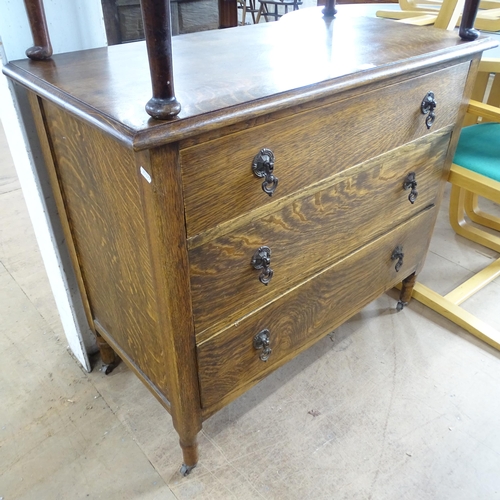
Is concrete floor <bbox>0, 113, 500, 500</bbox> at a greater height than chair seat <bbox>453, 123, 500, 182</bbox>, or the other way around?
chair seat <bbox>453, 123, 500, 182</bbox>

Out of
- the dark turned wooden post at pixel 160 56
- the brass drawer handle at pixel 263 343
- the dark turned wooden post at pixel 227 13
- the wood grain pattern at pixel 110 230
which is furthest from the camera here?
the dark turned wooden post at pixel 227 13

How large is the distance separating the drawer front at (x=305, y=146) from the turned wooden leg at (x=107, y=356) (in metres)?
0.68

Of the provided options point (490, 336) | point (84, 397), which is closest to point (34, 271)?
point (84, 397)

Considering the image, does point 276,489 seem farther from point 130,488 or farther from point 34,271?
point 34,271

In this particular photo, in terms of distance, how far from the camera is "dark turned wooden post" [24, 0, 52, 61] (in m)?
0.91

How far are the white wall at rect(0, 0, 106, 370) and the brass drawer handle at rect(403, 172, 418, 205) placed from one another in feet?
2.72

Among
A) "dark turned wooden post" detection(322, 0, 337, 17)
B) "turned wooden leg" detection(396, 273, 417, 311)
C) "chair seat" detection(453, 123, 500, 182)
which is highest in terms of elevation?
"dark turned wooden post" detection(322, 0, 337, 17)

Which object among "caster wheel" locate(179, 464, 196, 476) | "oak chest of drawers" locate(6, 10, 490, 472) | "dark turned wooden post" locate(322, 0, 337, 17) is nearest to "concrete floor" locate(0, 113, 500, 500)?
"caster wheel" locate(179, 464, 196, 476)

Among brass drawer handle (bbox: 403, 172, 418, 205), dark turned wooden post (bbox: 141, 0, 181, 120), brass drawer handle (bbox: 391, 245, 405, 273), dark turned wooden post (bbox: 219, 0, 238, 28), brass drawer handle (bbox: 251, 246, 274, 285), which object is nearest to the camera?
dark turned wooden post (bbox: 141, 0, 181, 120)

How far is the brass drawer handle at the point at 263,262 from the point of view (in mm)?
935

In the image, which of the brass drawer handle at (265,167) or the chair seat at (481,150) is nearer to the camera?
the brass drawer handle at (265,167)

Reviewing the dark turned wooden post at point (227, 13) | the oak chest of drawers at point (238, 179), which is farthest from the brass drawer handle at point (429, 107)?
the dark turned wooden post at point (227, 13)

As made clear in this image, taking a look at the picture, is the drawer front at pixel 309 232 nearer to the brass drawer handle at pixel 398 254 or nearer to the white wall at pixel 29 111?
the brass drawer handle at pixel 398 254

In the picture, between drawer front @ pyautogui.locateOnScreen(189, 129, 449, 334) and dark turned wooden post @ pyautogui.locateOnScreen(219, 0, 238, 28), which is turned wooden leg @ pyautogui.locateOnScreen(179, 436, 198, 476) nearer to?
drawer front @ pyautogui.locateOnScreen(189, 129, 449, 334)
